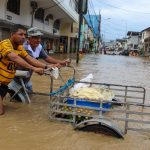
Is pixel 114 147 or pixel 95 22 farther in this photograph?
pixel 95 22

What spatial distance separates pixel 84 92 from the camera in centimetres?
685

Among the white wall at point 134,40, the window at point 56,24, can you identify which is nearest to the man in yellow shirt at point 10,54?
the window at point 56,24

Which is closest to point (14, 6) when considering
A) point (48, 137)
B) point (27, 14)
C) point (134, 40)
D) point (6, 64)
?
point (27, 14)

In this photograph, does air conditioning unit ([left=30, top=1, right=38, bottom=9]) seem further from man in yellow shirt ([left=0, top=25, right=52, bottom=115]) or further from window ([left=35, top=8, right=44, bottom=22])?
man in yellow shirt ([left=0, top=25, right=52, bottom=115])

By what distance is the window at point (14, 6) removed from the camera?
22.7 metres

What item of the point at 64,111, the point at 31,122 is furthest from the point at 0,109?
the point at 64,111

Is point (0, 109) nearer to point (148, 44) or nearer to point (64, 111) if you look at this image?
point (64, 111)

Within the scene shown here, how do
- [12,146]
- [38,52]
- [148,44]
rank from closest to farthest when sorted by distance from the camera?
[12,146] → [38,52] → [148,44]

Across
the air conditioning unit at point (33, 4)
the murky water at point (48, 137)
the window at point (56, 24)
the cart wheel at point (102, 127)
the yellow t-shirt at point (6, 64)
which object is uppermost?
the air conditioning unit at point (33, 4)

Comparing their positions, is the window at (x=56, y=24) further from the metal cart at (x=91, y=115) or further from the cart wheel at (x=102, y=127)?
the cart wheel at (x=102, y=127)

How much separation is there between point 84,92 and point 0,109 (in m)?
1.55

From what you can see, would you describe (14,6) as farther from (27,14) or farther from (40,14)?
(40,14)

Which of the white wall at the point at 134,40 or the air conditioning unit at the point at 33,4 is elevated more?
the air conditioning unit at the point at 33,4

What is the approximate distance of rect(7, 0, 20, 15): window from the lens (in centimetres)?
2265
